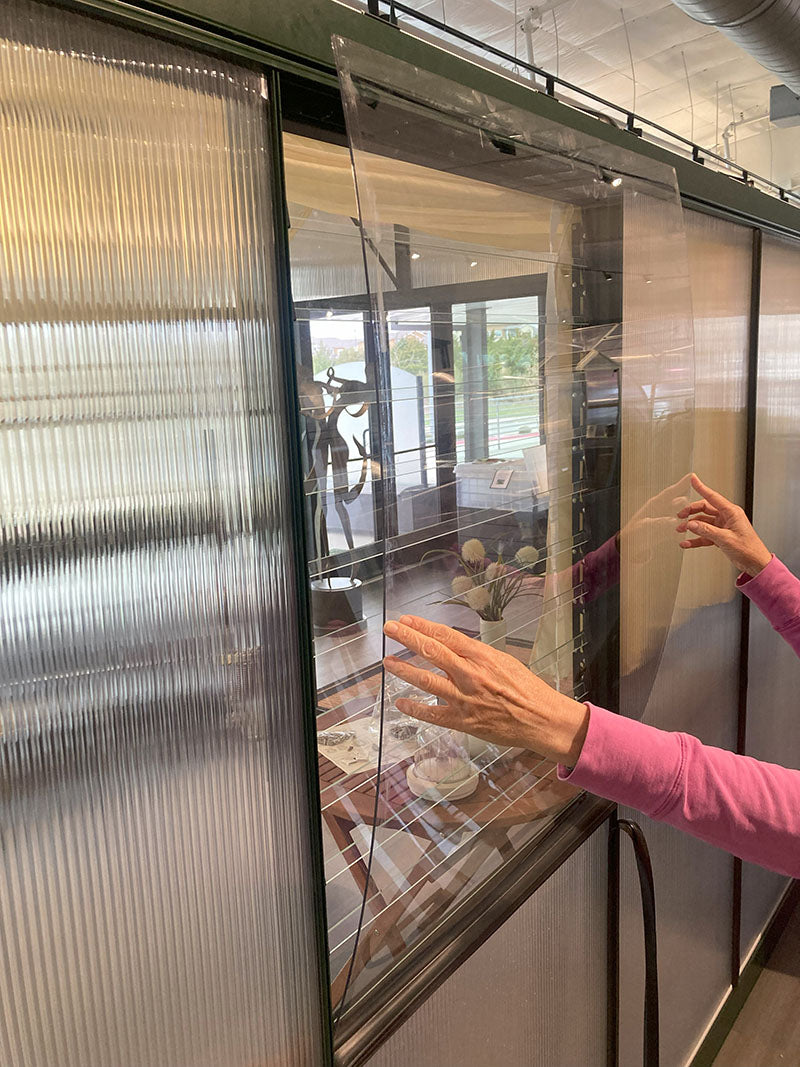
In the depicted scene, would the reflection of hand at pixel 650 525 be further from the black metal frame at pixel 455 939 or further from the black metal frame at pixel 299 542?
the black metal frame at pixel 299 542

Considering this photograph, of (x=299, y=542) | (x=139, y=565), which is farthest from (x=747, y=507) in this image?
(x=139, y=565)

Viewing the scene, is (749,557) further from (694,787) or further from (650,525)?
(694,787)

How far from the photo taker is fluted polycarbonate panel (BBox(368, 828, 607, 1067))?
1131 mm

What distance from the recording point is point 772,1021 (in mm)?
2379

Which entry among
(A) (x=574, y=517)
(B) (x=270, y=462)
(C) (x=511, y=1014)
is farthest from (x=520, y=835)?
(B) (x=270, y=462)

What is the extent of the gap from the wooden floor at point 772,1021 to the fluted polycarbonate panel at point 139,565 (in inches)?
79.2

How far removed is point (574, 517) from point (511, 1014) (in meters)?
0.82

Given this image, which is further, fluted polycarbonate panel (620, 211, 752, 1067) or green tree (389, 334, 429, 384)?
fluted polycarbonate panel (620, 211, 752, 1067)

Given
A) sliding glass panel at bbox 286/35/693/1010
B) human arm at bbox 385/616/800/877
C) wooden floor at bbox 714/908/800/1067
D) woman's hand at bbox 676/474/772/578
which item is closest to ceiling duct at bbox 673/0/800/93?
sliding glass panel at bbox 286/35/693/1010

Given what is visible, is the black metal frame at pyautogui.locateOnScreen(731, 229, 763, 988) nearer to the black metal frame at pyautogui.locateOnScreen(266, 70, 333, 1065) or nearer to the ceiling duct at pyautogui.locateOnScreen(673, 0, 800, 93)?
the ceiling duct at pyautogui.locateOnScreen(673, 0, 800, 93)

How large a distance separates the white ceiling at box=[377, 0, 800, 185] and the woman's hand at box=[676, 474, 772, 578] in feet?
6.22

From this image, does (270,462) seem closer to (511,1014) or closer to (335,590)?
(335,590)

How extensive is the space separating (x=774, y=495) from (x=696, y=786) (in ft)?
5.62

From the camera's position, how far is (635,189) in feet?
4.32
